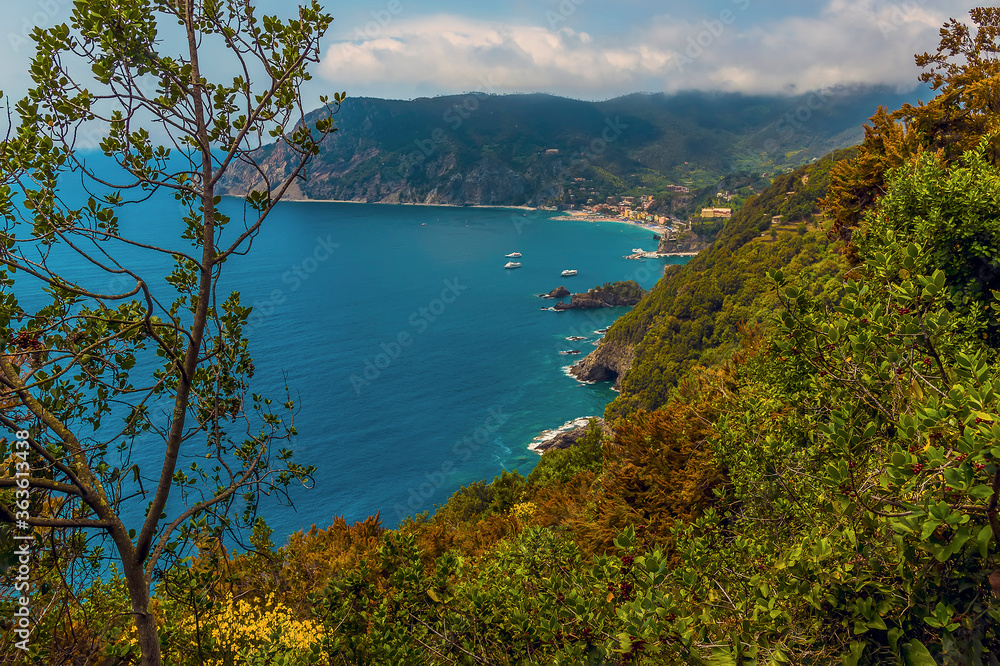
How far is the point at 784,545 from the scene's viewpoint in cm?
764

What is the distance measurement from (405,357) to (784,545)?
254 ft

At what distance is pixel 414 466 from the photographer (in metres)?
57.3

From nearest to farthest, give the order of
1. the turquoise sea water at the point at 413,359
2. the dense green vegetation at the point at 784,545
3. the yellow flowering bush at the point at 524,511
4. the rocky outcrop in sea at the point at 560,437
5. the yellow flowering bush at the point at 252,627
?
the dense green vegetation at the point at 784,545 < the yellow flowering bush at the point at 252,627 < the yellow flowering bush at the point at 524,511 < the turquoise sea water at the point at 413,359 < the rocky outcrop in sea at the point at 560,437

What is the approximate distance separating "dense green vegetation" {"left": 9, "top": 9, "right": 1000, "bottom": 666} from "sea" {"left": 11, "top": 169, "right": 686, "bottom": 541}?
34634 mm

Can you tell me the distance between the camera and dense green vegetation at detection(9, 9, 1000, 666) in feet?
15.8

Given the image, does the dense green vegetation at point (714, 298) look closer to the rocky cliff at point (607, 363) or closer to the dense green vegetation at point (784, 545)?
the rocky cliff at point (607, 363)

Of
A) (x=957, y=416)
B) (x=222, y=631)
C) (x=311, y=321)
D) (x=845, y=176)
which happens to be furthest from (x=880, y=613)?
(x=311, y=321)

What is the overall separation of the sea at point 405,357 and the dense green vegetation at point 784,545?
1364 inches

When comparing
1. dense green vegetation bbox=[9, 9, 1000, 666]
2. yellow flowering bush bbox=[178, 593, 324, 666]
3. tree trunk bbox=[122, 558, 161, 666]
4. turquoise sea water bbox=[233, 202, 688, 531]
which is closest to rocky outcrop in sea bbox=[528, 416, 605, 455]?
turquoise sea water bbox=[233, 202, 688, 531]

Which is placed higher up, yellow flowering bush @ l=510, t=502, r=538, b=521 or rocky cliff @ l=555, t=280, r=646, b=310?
yellow flowering bush @ l=510, t=502, r=538, b=521

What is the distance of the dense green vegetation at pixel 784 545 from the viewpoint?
190 inches

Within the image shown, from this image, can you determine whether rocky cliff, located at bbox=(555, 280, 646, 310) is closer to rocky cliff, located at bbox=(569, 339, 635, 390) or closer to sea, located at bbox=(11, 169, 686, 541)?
sea, located at bbox=(11, 169, 686, 541)

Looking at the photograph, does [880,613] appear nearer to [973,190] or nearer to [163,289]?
[973,190]

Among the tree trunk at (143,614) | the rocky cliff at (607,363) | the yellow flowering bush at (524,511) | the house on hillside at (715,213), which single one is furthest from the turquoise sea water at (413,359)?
the house on hillside at (715,213)
